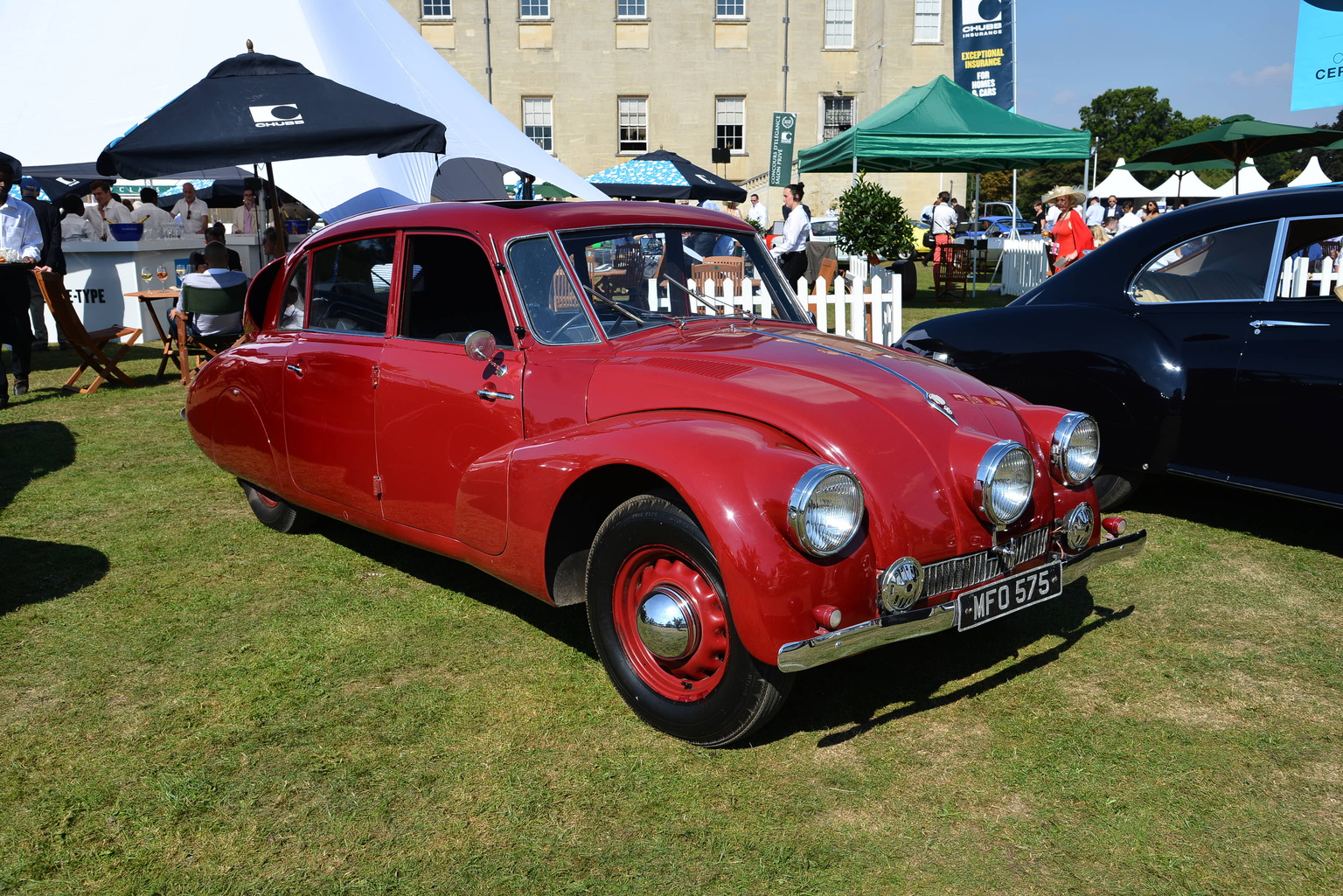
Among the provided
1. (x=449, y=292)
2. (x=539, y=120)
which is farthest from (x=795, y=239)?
(x=539, y=120)

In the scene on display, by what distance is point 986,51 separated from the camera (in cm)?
2261

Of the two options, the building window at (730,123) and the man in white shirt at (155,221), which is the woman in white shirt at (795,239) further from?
the building window at (730,123)

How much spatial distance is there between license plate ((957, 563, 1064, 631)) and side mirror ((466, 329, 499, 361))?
1899mm

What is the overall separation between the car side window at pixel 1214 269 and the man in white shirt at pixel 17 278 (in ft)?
31.6

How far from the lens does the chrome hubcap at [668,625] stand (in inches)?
125

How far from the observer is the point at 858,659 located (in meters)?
3.92

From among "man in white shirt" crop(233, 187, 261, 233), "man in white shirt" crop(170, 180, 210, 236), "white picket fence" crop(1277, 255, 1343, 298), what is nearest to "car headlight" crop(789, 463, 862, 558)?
"white picket fence" crop(1277, 255, 1343, 298)

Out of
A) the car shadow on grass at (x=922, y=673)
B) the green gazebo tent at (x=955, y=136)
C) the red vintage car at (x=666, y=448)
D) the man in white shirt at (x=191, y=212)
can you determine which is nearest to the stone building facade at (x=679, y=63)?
the green gazebo tent at (x=955, y=136)

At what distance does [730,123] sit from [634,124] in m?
3.77

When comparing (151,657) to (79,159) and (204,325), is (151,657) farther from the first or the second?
(79,159)

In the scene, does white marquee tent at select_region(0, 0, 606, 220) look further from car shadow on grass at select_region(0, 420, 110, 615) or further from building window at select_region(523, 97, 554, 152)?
building window at select_region(523, 97, 554, 152)

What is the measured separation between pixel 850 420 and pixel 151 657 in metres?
2.84

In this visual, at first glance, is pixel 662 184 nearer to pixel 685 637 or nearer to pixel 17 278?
pixel 17 278

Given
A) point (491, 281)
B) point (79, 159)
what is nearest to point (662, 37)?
point (79, 159)
